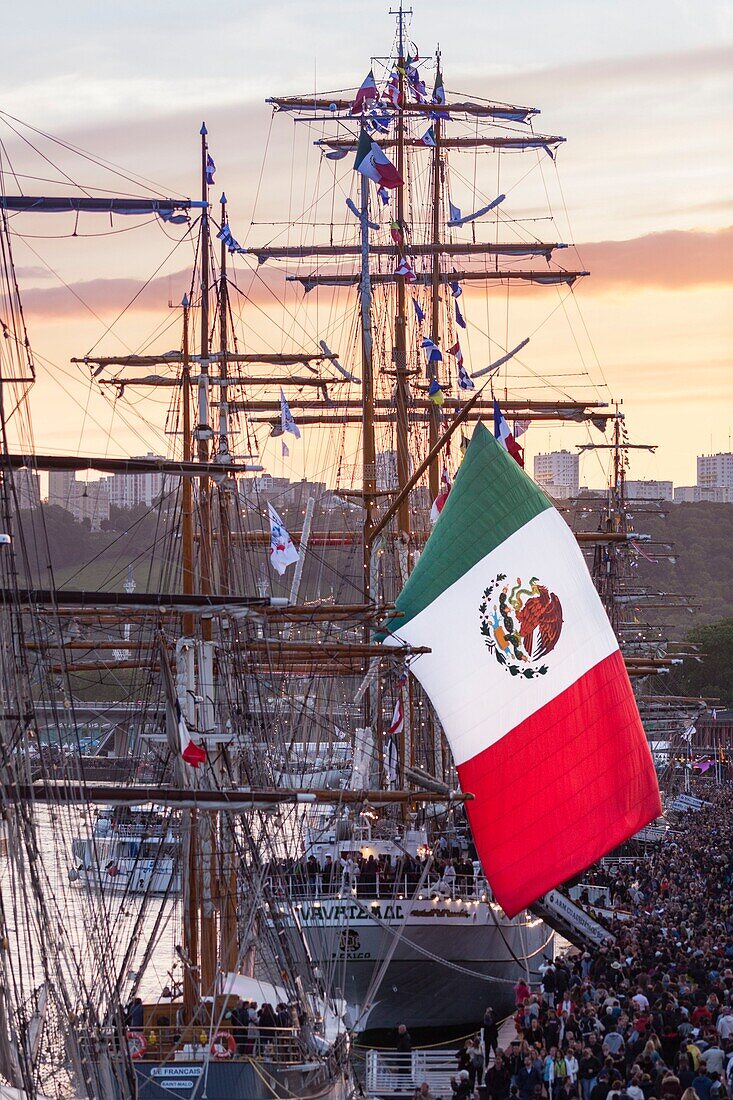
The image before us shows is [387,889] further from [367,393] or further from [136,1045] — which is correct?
[136,1045]

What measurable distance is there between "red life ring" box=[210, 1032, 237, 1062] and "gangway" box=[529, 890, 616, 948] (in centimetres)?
1364

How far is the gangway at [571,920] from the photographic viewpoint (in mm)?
39000

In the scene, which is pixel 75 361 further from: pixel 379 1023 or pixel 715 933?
pixel 715 933

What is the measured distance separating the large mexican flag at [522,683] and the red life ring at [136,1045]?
20.5 ft

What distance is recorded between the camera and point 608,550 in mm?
73750

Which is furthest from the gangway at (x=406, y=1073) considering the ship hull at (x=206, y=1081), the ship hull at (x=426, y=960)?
the ship hull at (x=206, y=1081)

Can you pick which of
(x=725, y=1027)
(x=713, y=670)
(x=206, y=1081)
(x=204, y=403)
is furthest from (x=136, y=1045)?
(x=713, y=670)

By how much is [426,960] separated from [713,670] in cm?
9727

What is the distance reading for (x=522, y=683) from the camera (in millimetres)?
30703

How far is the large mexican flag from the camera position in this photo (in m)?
29.8

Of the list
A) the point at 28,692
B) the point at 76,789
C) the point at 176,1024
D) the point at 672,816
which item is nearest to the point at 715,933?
the point at 176,1024

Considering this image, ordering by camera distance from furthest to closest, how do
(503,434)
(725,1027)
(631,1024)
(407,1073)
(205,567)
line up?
(503,434) → (205,567) → (407,1073) → (631,1024) → (725,1027)

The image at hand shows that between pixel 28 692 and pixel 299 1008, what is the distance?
6.78 meters

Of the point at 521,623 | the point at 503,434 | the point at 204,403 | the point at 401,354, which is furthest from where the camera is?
the point at 401,354
